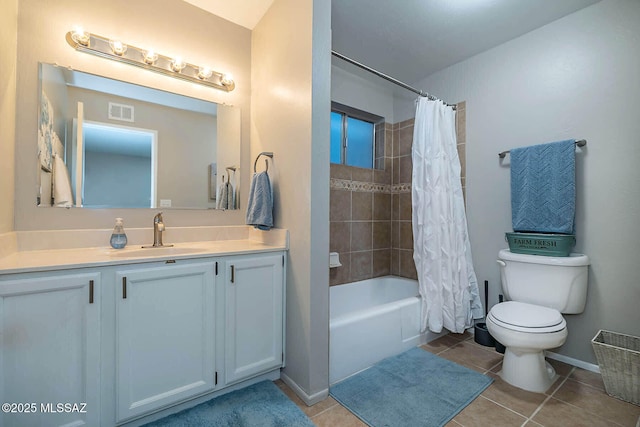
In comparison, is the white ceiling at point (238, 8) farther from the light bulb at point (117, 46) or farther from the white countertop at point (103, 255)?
the white countertop at point (103, 255)

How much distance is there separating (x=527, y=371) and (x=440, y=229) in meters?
1.06

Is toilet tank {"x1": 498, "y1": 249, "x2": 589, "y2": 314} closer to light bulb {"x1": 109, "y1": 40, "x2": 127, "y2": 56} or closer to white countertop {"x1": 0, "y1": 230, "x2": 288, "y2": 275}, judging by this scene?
white countertop {"x1": 0, "y1": 230, "x2": 288, "y2": 275}

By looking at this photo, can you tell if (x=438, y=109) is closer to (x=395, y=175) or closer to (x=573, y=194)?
(x=395, y=175)

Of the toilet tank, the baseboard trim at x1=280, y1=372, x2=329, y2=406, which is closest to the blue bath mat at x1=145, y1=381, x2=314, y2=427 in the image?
the baseboard trim at x1=280, y1=372, x2=329, y2=406

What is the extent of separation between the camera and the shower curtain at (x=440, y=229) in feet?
7.47

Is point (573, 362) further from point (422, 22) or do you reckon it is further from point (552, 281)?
point (422, 22)

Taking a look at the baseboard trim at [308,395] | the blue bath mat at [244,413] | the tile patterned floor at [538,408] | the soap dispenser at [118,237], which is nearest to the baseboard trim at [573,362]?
the tile patterned floor at [538,408]

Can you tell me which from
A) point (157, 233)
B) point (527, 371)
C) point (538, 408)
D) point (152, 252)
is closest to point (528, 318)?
point (527, 371)

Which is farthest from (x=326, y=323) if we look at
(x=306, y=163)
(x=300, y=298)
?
(x=306, y=163)

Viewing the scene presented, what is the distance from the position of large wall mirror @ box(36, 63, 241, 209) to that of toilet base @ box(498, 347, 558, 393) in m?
2.16

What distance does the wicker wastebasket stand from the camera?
1.55 m

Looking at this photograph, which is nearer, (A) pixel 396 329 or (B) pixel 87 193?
(B) pixel 87 193

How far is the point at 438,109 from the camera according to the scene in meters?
2.40

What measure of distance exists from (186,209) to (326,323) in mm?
1240
